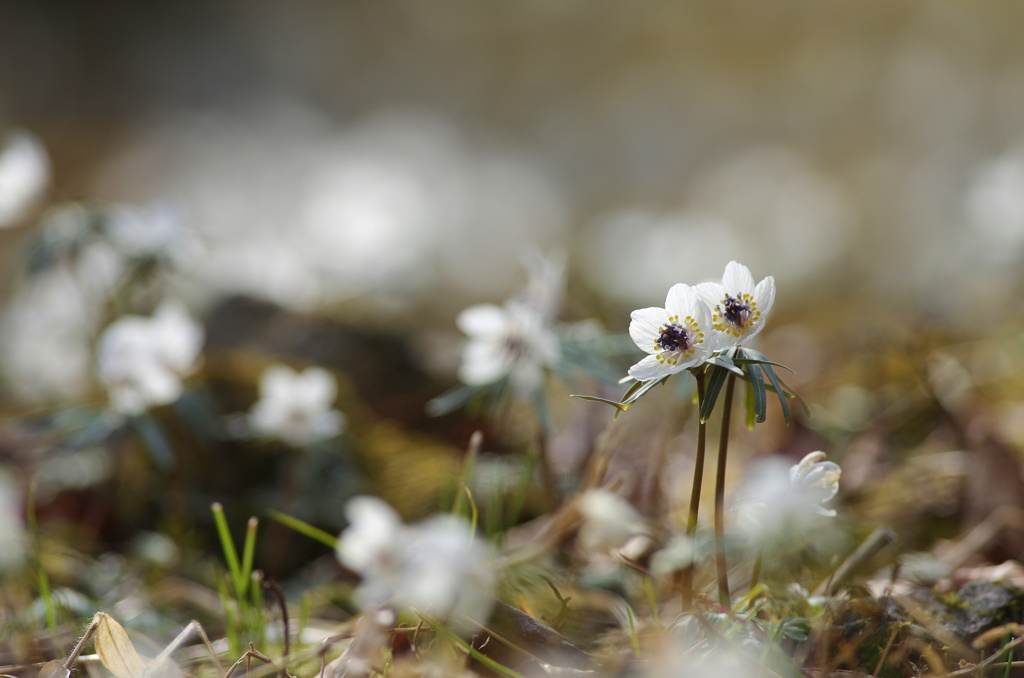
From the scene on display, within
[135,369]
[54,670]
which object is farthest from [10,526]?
[54,670]

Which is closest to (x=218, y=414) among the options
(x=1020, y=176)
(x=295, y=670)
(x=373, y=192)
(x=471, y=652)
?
(x=295, y=670)

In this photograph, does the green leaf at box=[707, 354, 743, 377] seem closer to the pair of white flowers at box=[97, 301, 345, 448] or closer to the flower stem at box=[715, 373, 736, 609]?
the flower stem at box=[715, 373, 736, 609]

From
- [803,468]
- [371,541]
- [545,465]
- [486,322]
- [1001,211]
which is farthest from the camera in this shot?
[1001,211]

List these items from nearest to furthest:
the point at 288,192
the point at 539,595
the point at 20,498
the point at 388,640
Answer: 1. the point at 388,640
2. the point at 539,595
3. the point at 20,498
4. the point at 288,192

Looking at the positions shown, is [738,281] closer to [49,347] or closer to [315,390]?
[315,390]

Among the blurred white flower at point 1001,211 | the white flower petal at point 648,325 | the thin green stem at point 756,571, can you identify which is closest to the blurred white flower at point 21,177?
the white flower petal at point 648,325

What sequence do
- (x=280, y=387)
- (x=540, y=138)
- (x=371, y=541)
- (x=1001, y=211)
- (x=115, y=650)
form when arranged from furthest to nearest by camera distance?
(x=540, y=138)
(x=1001, y=211)
(x=280, y=387)
(x=371, y=541)
(x=115, y=650)

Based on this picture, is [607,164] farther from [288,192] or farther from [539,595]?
[539,595]
